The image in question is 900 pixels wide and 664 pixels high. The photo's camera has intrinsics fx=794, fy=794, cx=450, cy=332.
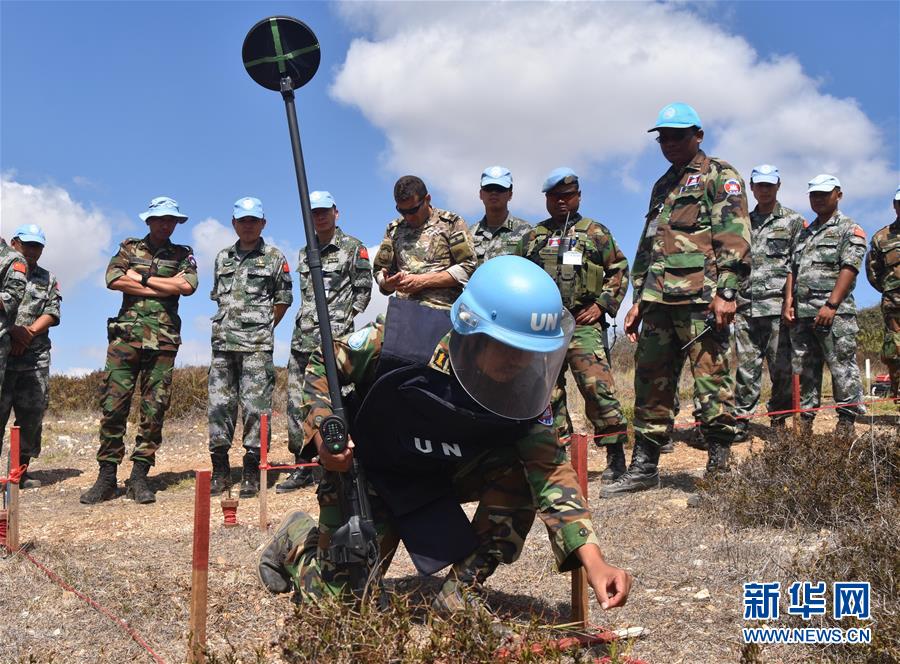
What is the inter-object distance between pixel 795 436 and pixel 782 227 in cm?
338

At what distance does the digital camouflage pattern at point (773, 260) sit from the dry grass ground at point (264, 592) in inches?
102

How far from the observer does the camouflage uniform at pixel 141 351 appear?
6168 millimetres

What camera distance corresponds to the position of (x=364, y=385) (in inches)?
119

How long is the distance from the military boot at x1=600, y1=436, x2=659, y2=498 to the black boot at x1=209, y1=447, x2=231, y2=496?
3.25m

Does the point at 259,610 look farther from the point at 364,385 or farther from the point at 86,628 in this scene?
the point at 364,385

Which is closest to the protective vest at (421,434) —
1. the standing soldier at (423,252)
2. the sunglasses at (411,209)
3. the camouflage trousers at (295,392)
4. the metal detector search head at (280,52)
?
the metal detector search head at (280,52)

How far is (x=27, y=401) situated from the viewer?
24.2ft

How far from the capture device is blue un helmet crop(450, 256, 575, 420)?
2557mm

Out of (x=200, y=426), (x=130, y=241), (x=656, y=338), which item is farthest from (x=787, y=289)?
(x=200, y=426)

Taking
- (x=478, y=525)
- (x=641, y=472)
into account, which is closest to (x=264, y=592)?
(x=478, y=525)

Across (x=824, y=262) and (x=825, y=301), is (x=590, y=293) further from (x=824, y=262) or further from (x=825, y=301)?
(x=824, y=262)

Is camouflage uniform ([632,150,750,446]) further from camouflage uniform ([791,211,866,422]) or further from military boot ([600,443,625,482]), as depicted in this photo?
camouflage uniform ([791,211,866,422])

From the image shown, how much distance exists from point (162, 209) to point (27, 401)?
8.33 ft

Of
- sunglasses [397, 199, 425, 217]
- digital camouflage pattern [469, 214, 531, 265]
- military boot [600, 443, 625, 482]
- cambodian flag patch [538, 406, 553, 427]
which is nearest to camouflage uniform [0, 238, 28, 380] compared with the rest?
sunglasses [397, 199, 425, 217]
